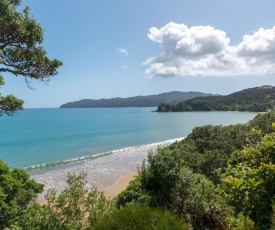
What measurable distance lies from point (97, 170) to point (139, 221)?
1173 inches

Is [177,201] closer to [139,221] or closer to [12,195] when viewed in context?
[139,221]

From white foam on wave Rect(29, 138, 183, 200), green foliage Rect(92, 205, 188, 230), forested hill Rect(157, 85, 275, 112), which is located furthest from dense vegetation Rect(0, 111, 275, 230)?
forested hill Rect(157, 85, 275, 112)

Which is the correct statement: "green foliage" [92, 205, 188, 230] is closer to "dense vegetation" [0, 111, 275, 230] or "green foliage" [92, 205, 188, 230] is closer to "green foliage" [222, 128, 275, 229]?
"dense vegetation" [0, 111, 275, 230]

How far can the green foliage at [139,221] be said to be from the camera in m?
4.02

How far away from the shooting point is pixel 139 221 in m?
4.12

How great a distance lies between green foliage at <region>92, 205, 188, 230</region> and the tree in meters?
5.28

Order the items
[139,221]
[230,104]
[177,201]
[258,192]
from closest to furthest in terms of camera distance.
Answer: [258,192]
[139,221]
[177,201]
[230,104]

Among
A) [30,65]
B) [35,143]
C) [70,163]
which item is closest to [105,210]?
[30,65]

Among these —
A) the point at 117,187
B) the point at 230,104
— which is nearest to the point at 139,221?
the point at 117,187

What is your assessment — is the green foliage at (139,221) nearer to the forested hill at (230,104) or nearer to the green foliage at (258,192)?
the green foliage at (258,192)

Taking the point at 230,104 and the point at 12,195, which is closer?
the point at 12,195

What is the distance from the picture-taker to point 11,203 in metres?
10.7

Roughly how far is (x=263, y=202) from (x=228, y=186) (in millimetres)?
538

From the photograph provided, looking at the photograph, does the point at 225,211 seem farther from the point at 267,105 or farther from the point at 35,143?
the point at 267,105
